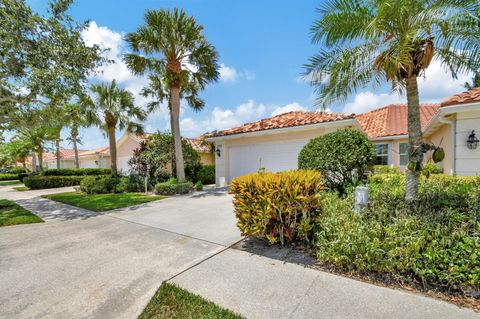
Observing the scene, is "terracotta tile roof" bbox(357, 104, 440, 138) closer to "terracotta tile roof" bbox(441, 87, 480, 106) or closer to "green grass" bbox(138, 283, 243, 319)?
"terracotta tile roof" bbox(441, 87, 480, 106)

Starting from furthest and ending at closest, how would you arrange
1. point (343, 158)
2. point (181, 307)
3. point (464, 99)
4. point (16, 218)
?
1. point (16, 218)
2. point (464, 99)
3. point (343, 158)
4. point (181, 307)

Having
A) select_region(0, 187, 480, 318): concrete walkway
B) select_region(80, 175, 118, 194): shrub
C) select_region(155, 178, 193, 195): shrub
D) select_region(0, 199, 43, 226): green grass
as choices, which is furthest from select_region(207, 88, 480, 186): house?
select_region(0, 199, 43, 226): green grass

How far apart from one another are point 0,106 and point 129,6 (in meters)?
6.92

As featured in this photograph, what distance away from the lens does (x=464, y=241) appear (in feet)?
10.5

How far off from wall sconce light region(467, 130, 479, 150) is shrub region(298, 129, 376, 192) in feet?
10.8

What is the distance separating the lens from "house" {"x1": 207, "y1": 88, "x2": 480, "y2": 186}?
7.31 meters

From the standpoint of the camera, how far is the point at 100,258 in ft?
14.3

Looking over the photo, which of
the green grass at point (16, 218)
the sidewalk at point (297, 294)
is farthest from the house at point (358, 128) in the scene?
the green grass at point (16, 218)

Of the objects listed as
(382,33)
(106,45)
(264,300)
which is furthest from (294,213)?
(106,45)

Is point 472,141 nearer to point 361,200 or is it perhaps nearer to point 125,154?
point 361,200

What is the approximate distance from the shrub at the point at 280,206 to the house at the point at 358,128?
20.2ft

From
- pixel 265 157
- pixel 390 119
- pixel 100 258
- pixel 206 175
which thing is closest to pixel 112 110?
pixel 206 175

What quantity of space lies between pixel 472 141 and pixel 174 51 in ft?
41.5

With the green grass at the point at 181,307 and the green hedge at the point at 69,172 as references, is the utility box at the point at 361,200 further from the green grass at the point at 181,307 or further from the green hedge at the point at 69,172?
the green hedge at the point at 69,172
